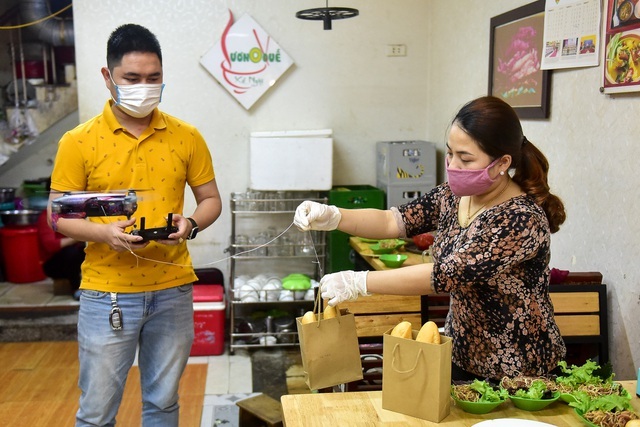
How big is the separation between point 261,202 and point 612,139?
2699mm

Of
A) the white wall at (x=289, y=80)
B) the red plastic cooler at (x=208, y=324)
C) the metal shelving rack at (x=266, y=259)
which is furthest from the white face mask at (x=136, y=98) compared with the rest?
the white wall at (x=289, y=80)

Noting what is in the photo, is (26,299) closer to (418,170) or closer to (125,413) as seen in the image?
(125,413)

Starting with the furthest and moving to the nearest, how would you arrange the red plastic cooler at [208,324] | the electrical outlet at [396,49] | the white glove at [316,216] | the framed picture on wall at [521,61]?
the electrical outlet at [396,49], the red plastic cooler at [208,324], the framed picture on wall at [521,61], the white glove at [316,216]

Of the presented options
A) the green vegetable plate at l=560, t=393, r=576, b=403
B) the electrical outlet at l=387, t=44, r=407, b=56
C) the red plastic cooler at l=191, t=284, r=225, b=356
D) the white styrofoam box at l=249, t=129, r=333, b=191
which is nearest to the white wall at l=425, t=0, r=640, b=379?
the green vegetable plate at l=560, t=393, r=576, b=403

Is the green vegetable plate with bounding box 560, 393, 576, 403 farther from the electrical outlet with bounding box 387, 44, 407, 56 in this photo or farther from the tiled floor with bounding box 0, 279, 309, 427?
the electrical outlet with bounding box 387, 44, 407, 56

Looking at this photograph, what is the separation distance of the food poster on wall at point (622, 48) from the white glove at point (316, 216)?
124 centimetres

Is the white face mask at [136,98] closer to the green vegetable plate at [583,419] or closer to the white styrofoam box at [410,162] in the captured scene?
the green vegetable plate at [583,419]

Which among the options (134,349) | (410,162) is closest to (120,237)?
(134,349)

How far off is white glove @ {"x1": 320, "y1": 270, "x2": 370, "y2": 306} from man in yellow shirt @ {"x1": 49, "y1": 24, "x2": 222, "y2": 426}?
0.65 metres

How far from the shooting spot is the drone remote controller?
2.17 m

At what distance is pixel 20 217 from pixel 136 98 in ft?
13.2

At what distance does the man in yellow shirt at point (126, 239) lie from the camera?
2213 millimetres

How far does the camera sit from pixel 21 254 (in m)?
5.77

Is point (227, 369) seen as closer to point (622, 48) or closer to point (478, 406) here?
point (478, 406)
